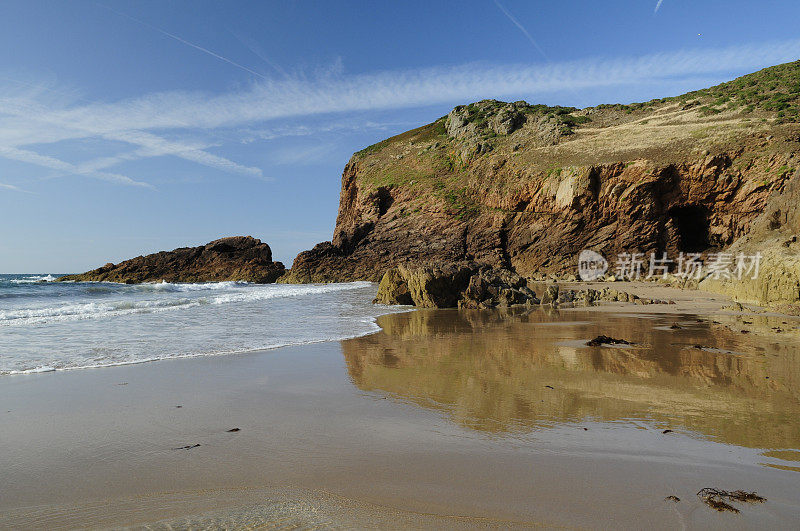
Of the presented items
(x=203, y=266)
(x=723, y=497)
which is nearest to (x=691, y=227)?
(x=723, y=497)

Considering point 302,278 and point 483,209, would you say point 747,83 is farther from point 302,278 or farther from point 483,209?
point 302,278

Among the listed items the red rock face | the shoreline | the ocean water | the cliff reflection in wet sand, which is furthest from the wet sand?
the red rock face

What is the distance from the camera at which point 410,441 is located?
3.09 meters

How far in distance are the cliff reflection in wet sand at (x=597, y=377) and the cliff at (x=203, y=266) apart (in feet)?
153

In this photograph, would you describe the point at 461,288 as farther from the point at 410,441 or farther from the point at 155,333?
the point at 410,441

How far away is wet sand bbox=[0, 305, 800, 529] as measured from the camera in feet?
7.03

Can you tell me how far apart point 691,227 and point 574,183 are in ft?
29.9

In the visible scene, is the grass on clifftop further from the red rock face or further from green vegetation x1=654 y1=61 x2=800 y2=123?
the red rock face

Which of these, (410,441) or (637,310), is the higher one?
(637,310)

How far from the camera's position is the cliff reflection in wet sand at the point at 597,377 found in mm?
3473

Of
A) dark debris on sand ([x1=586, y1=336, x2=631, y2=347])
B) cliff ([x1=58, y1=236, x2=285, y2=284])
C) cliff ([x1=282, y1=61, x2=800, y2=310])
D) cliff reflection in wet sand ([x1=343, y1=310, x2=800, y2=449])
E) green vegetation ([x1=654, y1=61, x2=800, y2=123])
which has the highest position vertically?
green vegetation ([x1=654, y1=61, x2=800, y2=123])

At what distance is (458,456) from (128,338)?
7.79 m

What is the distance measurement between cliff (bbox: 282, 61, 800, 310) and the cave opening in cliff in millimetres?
95

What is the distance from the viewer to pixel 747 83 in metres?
39.5
